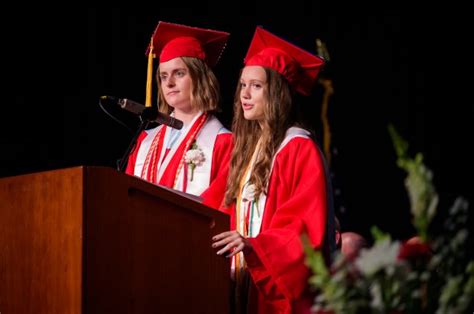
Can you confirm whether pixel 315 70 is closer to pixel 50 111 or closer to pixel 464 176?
pixel 464 176

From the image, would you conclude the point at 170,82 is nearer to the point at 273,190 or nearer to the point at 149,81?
the point at 149,81

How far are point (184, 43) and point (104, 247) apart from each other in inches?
71.9

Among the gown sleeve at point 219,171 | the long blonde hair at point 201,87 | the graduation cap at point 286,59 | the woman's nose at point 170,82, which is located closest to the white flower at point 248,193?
the gown sleeve at point 219,171

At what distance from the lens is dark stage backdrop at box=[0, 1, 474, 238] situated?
15.3 feet

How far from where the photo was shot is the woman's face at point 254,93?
3596 millimetres

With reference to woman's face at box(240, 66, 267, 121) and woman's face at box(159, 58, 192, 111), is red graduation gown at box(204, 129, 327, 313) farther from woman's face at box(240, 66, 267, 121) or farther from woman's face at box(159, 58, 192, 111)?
woman's face at box(159, 58, 192, 111)

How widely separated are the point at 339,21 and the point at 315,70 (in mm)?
1308

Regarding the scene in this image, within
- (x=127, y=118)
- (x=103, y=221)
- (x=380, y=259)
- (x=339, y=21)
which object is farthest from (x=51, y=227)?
(x=339, y=21)

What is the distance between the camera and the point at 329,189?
3.34m

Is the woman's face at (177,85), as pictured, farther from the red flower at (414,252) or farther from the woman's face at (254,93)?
the red flower at (414,252)

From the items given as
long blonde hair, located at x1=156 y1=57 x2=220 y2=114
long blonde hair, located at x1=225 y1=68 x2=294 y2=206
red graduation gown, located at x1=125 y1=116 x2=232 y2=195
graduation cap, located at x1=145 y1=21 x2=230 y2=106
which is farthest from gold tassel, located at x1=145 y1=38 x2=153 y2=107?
long blonde hair, located at x1=225 y1=68 x2=294 y2=206

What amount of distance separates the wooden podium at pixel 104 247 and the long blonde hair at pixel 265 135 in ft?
2.13

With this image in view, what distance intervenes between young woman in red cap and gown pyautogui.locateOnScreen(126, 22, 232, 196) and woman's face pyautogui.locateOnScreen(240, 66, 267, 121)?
1.21 feet

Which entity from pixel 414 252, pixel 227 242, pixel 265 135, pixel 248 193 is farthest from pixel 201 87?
pixel 414 252
